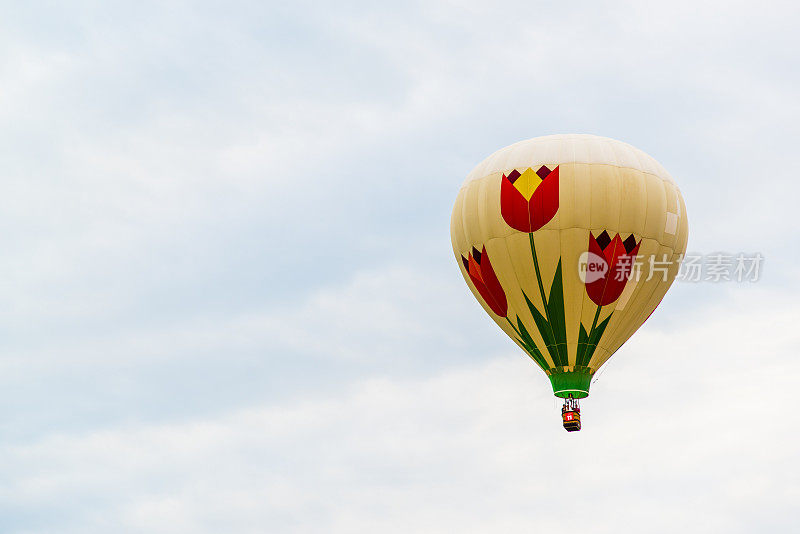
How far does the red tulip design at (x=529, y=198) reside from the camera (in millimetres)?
35469

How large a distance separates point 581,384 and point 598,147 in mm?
6507

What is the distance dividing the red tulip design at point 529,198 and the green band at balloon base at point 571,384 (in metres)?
4.17

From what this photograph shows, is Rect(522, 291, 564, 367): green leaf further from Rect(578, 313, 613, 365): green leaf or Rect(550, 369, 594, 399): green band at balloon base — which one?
Rect(578, 313, 613, 365): green leaf

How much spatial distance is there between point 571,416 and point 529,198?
6.07 meters

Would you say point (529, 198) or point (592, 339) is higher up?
point (529, 198)

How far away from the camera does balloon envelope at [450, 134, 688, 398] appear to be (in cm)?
3544

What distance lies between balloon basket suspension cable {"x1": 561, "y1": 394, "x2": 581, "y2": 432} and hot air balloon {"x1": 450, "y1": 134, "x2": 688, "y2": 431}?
1.1 inches

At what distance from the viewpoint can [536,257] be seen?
3575 cm

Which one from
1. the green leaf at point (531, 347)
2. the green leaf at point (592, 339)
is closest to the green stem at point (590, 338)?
the green leaf at point (592, 339)

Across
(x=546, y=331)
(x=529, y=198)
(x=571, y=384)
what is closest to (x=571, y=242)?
(x=529, y=198)

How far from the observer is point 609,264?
35.7 m

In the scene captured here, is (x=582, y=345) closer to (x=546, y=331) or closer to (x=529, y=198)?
(x=546, y=331)

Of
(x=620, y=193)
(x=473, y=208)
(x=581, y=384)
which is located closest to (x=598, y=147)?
(x=620, y=193)

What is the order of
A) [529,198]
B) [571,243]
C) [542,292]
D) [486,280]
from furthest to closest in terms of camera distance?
[486,280]
[542,292]
[529,198]
[571,243]
